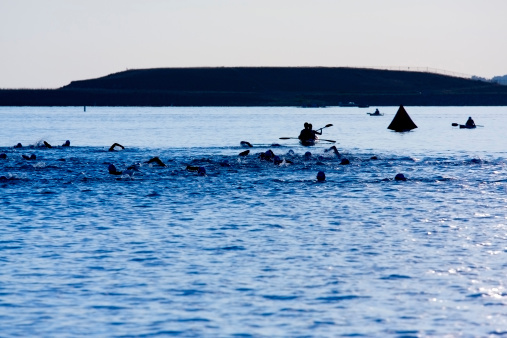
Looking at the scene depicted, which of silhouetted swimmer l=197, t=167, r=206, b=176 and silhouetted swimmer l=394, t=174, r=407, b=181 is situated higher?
silhouetted swimmer l=394, t=174, r=407, b=181

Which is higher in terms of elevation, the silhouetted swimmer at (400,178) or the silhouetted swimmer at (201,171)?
the silhouetted swimmer at (400,178)

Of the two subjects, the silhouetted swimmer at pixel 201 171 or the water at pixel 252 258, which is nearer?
the water at pixel 252 258

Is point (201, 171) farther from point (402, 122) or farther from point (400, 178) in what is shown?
point (402, 122)

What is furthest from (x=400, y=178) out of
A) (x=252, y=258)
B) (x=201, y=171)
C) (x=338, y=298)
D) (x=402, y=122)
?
(x=402, y=122)

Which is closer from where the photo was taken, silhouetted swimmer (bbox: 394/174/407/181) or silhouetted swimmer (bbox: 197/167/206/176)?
silhouetted swimmer (bbox: 394/174/407/181)

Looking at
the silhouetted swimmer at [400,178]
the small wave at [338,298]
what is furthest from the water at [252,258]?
the silhouetted swimmer at [400,178]

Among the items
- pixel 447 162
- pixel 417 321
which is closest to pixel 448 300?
pixel 417 321

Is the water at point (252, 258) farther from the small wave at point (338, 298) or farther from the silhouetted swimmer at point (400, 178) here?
the silhouetted swimmer at point (400, 178)

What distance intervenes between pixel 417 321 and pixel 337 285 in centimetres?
273

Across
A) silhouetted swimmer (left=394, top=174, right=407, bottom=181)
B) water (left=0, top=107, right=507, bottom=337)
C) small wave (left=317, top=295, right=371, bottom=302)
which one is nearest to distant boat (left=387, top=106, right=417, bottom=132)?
silhouetted swimmer (left=394, top=174, right=407, bottom=181)

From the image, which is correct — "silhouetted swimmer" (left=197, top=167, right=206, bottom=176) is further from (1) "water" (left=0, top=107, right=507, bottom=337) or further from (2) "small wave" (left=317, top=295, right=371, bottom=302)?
(2) "small wave" (left=317, top=295, right=371, bottom=302)

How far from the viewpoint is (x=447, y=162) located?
164 ft

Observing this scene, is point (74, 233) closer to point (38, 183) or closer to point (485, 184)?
point (38, 183)

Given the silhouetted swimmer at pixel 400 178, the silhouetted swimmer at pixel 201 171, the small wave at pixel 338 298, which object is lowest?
the silhouetted swimmer at pixel 201 171
